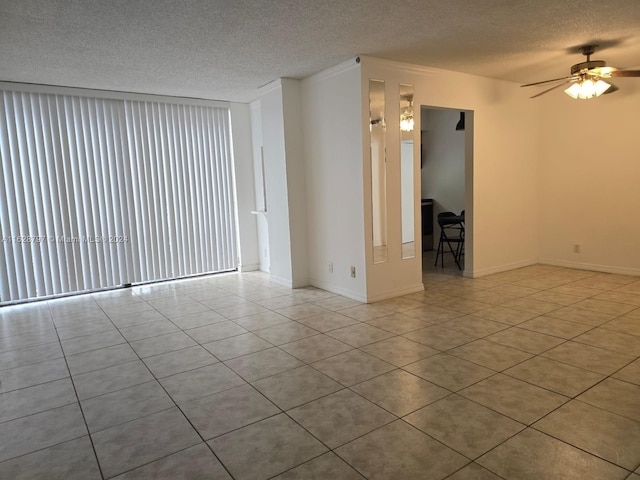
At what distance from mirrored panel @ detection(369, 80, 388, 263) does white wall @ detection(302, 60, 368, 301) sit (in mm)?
141

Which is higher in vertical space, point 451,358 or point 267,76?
point 267,76

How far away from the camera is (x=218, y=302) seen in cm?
483

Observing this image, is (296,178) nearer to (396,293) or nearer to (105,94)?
(396,293)

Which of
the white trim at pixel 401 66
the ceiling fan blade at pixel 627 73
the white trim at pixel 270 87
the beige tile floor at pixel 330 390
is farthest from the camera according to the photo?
the white trim at pixel 270 87

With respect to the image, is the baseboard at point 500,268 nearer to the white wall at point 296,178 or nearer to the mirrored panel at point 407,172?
the mirrored panel at point 407,172

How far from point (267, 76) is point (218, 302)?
8.65 feet

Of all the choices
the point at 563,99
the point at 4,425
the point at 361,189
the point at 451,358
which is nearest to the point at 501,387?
the point at 451,358

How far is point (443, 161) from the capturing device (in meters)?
7.65

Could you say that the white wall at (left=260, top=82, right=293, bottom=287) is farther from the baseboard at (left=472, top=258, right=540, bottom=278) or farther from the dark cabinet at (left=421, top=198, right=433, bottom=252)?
the dark cabinet at (left=421, top=198, right=433, bottom=252)

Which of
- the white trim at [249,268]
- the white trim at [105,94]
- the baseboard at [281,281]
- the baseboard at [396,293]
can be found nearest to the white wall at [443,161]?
the baseboard at [396,293]

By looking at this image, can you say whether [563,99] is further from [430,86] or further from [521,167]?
[430,86]

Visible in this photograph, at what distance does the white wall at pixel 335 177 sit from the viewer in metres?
4.45

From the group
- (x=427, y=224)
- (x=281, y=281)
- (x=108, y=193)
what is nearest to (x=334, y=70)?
(x=281, y=281)

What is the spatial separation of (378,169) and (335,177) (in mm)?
528
